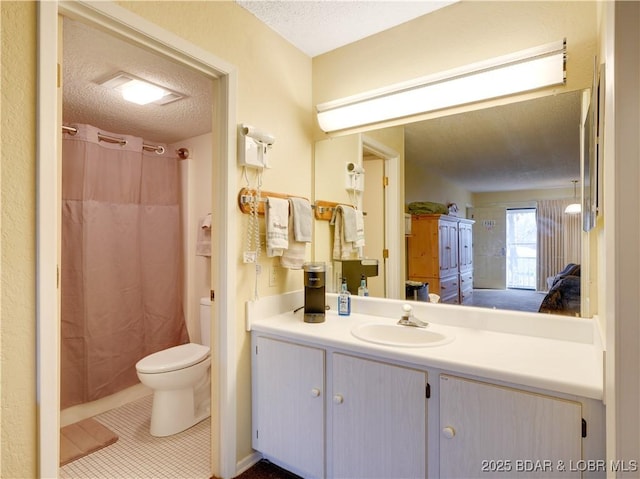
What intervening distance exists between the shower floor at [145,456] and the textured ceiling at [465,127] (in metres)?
2.02

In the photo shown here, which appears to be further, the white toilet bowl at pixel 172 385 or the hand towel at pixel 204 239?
the hand towel at pixel 204 239

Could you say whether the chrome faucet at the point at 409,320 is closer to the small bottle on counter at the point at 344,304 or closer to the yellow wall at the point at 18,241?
the small bottle on counter at the point at 344,304

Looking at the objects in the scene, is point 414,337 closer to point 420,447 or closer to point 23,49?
point 420,447

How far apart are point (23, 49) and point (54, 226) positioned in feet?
1.78

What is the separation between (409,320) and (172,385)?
4.97 feet

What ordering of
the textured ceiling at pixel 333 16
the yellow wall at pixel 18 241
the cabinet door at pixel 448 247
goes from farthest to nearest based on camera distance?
1. the cabinet door at pixel 448 247
2. the textured ceiling at pixel 333 16
3. the yellow wall at pixel 18 241

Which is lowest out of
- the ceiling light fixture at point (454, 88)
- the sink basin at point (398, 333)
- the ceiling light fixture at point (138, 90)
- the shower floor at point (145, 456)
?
the shower floor at point (145, 456)

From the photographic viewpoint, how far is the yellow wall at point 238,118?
1.04m

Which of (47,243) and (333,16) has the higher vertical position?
(333,16)

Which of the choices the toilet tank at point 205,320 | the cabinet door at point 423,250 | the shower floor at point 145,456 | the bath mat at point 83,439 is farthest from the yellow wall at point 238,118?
the toilet tank at point 205,320

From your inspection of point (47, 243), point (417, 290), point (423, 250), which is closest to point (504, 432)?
point (417, 290)

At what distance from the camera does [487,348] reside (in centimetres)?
137

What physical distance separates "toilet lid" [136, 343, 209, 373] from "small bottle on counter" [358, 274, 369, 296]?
114 cm

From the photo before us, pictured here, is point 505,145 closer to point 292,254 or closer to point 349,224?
point 349,224
